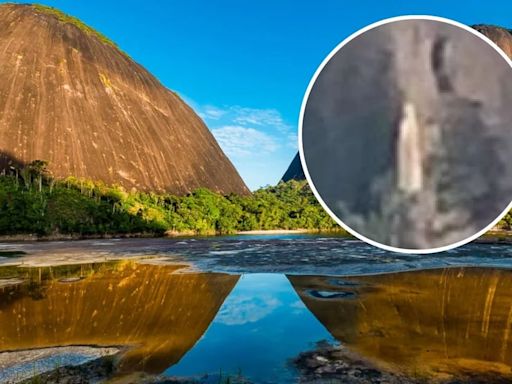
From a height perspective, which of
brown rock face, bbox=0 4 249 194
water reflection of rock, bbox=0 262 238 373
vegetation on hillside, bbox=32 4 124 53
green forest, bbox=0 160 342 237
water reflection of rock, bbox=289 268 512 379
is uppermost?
vegetation on hillside, bbox=32 4 124 53

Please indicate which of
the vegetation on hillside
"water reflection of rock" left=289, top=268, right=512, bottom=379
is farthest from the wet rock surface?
the vegetation on hillside

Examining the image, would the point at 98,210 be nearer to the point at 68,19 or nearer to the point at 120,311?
the point at 120,311

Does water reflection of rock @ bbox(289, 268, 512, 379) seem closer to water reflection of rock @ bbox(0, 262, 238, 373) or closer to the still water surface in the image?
the still water surface

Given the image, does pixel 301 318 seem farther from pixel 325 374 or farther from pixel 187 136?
pixel 187 136

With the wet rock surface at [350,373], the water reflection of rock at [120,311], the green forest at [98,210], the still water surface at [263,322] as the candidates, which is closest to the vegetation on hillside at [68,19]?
the green forest at [98,210]

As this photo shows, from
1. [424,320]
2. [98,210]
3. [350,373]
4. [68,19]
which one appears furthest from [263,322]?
[68,19]

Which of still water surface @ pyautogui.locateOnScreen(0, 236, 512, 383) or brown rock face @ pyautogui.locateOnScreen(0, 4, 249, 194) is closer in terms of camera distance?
still water surface @ pyautogui.locateOnScreen(0, 236, 512, 383)

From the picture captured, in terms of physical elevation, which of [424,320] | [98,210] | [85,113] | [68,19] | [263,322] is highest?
[68,19]
